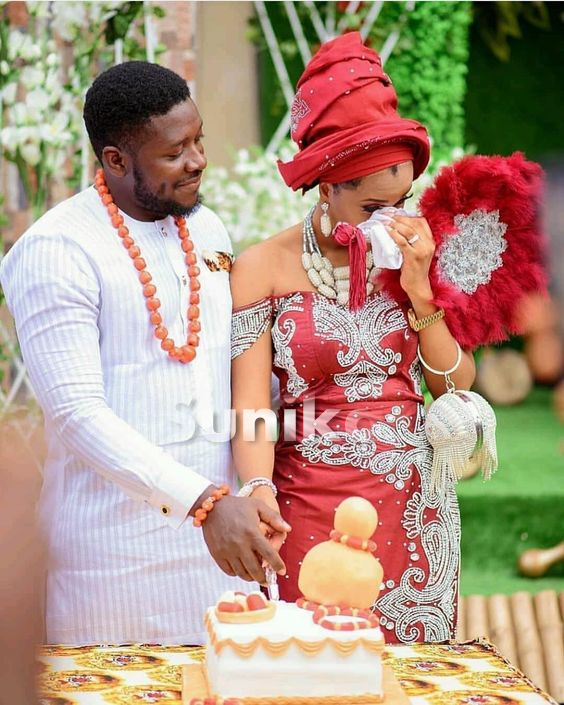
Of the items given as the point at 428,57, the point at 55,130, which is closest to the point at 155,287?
the point at 55,130

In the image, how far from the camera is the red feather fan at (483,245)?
8.68 ft

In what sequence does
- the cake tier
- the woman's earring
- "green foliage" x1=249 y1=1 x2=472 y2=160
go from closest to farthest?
1. the cake tier
2. the woman's earring
3. "green foliage" x1=249 y1=1 x2=472 y2=160

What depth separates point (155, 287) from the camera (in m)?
2.49

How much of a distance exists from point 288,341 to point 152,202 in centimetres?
43

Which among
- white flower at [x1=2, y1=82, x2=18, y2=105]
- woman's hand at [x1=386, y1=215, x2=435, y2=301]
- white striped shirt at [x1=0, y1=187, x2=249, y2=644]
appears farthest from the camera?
white flower at [x1=2, y1=82, x2=18, y2=105]

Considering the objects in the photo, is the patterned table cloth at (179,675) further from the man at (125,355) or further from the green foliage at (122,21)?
the green foliage at (122,21)

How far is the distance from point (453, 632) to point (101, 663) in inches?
37.1

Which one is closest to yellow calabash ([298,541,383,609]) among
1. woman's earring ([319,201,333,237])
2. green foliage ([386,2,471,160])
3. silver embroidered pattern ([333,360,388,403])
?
silver embroidered pattern ([333,360,388,403])

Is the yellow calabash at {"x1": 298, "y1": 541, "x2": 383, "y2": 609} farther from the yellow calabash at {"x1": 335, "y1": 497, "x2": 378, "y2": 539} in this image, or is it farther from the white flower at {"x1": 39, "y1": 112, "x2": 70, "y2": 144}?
the white flower at {"x1": 39, "y1": 112, "x2": 70, "y2": 144}

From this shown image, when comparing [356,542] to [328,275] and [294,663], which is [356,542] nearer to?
[294,663]

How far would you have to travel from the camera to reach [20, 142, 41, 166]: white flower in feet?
13.6

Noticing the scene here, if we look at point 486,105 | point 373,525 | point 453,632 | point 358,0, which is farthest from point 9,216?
point 486,105

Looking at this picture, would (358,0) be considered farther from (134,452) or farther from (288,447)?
(134,452)

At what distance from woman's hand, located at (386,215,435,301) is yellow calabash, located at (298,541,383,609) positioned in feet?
2.63
